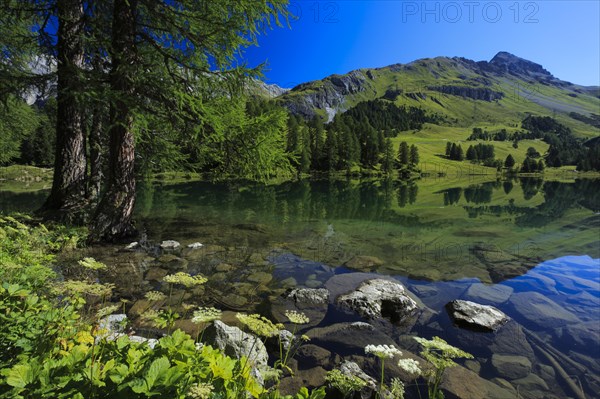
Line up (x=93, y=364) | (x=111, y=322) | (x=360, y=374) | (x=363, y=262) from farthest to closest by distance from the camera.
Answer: (x=363, y=262), (x=360, y=374), (x=111, y=322), (x=93, y=364)

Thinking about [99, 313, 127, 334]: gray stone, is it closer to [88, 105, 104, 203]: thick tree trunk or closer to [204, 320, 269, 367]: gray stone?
[204, 320, 269, 367]: gray stone

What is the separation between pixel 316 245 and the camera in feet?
49.4

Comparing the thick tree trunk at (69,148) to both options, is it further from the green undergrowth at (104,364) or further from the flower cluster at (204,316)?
the flower cluster at (204,316)

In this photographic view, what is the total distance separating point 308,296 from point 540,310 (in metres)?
7.06

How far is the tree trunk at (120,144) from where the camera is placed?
10.0 m

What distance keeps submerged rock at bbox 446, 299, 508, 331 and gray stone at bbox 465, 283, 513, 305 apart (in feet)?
4.28

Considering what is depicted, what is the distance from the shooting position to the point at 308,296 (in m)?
8.67

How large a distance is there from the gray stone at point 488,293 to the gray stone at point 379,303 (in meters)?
2.78

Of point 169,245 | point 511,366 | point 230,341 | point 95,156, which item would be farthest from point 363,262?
point 95,156

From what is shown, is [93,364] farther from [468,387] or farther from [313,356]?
[468,387]

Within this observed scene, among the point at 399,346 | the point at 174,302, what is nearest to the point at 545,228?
the point at 399,346

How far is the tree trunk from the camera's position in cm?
1002

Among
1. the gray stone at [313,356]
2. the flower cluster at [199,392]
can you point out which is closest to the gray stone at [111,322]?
the flower cluster at [199,392]

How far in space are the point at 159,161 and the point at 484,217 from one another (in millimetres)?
26445
